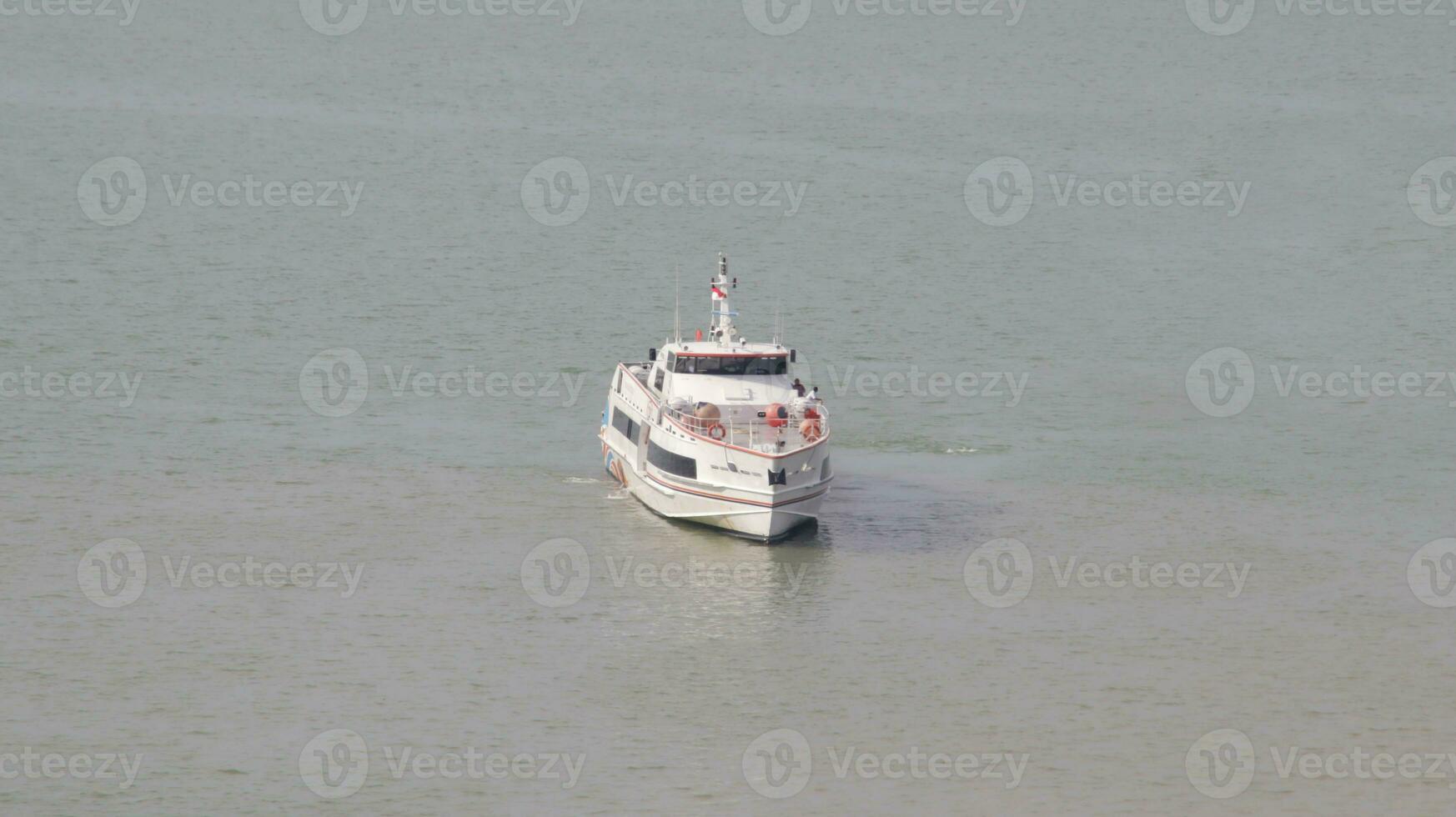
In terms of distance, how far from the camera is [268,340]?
7375 centimetres

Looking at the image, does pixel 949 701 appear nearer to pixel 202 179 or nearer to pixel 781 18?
pixel 202 179

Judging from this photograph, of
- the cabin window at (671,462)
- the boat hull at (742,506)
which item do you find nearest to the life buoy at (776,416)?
the boat hull at (742,506)

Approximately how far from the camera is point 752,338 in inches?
2849

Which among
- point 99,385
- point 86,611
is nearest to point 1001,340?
point 99,385

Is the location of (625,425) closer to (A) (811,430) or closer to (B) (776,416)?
(B) (776,416)

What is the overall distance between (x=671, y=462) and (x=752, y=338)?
2028 centimetres

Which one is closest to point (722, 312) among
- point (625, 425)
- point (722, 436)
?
point (625, 425)

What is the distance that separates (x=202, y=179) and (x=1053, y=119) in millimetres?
49567

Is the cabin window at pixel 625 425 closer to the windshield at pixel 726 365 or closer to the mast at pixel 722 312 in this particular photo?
the windshield at pixel 726 365

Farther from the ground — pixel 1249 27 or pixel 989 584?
pixel 1249 27

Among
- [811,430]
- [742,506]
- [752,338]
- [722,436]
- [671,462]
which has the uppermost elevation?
[752,338]

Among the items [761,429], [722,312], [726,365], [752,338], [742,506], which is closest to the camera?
[742,506]

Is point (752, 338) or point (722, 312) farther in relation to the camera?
point (752, 338)

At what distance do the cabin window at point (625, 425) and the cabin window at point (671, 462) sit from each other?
1485 mm
